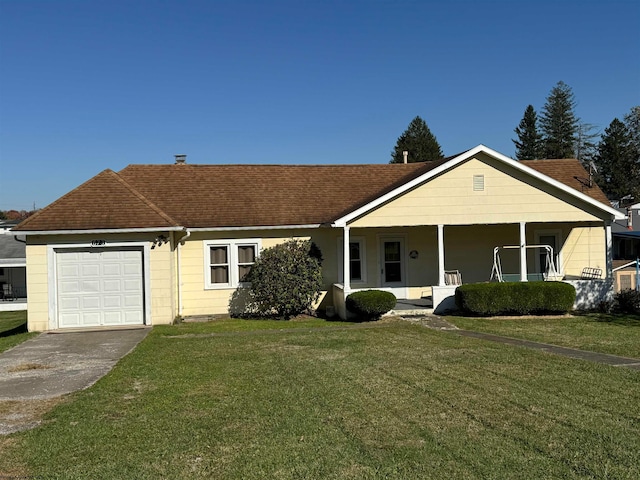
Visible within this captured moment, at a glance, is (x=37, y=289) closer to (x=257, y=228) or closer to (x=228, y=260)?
(x=228, y=260)

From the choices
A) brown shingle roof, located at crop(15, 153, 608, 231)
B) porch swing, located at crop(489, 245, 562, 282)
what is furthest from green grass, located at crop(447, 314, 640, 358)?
brown shingle roof, located at crop(15, 153, 608, 231)

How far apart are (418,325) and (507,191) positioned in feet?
18.0

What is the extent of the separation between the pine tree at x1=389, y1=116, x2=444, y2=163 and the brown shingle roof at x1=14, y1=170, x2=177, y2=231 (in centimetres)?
5349

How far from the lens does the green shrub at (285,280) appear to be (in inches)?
A: 669

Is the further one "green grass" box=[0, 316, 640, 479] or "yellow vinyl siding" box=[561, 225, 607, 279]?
"yellow vinyl siding" box=[561, 225, 607, 279]

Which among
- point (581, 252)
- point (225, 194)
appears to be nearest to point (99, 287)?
point (225, 194)

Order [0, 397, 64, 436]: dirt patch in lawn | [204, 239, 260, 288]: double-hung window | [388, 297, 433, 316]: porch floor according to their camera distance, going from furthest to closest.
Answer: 1. [204, 239, 260, 288]: double-hung window
2. [388, 297, 433, 316]: porch floor
3. [0, 397, 64, 436]: dirt patch in lawn

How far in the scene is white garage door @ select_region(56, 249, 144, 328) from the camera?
1548cm

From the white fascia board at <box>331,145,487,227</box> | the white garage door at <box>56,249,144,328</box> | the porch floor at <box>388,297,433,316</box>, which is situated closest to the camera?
the white garage door at <box>56,249,144,328</box>

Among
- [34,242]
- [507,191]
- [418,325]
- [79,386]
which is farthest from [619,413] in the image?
[34,242]

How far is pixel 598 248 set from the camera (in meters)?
20.1

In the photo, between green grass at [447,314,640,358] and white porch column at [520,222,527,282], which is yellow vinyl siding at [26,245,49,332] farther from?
white porch column at [520,222,527,282]

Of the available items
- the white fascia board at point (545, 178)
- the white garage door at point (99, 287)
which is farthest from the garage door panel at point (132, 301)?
the white fascia board at point (545, 178)

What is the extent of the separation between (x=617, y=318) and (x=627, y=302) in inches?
66.0
